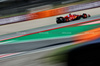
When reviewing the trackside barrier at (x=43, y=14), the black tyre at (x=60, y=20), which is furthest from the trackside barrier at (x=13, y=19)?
the black tyre at (x=60, y=20)

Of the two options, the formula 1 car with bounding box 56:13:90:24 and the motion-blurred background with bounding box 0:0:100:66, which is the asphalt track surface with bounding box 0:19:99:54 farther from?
the formula 1 car with bounding box 56:13:90:24

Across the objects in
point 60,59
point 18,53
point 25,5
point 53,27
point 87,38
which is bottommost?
point 18,53

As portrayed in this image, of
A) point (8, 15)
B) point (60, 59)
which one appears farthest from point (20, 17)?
point (60, 59)

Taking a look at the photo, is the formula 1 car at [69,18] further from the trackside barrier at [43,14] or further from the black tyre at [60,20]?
the trackside barrier at [43,14]

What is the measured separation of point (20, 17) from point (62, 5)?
106 centimetres

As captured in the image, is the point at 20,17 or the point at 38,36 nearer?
the point at 20,17

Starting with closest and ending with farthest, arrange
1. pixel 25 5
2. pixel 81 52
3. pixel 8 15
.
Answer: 1. pixel 81 52
2. pixel 25 5
3. pixel 8 15

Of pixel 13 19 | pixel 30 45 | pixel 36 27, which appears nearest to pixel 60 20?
pixel 36 27

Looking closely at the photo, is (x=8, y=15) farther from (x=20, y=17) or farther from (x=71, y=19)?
(x=71, y=19)

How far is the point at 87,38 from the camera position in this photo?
1737 millimetres

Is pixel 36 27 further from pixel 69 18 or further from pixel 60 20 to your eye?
pixel 69 18

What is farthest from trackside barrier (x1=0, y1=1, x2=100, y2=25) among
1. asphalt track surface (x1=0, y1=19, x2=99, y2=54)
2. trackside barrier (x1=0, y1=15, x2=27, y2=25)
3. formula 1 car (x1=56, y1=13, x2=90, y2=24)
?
asphalt track surface (x1=0, y1=19, x2=99, y2=54)

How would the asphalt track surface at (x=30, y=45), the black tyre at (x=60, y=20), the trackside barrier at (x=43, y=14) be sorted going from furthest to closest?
the black tyre at (x=60, y=20)
the asphalt track surface at (x=30, y=45)
the trackside barrier at (x=43, y=14)

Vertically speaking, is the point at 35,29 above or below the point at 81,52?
below
